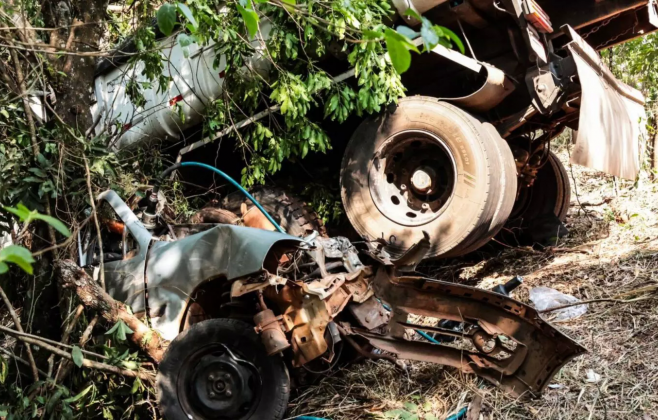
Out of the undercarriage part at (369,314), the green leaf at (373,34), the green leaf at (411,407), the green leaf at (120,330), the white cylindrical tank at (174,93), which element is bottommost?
the green leaf at (411,407)

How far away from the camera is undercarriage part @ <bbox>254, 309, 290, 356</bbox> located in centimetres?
359

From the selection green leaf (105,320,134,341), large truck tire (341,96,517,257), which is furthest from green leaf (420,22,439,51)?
large truck tire (341,96,517,257)

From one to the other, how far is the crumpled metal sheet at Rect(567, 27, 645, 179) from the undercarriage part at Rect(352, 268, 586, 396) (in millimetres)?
1535

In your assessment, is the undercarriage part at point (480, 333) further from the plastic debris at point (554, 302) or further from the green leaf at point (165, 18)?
the green leaf at point (165, 18)

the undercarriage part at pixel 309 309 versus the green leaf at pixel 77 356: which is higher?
the undercarriage part at pixel 309 309

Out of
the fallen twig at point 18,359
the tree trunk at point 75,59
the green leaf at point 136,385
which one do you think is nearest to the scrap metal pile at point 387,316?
the green leaf at point 136,385

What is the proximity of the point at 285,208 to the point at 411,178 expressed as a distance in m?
1.23

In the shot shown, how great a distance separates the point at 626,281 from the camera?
4977 millimetres

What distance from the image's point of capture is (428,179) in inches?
214

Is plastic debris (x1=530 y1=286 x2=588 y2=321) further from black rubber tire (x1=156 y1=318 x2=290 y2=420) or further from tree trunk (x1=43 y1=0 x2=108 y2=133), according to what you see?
tree trunk (x1=43 y1=0 x2=108 y2=133)

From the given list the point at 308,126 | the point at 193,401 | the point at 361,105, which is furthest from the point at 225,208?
the point at 193,401

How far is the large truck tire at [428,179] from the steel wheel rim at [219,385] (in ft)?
6.58

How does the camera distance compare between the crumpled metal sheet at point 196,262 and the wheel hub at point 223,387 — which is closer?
the wheel hub at point 223,387

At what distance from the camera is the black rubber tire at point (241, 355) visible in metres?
3.65
